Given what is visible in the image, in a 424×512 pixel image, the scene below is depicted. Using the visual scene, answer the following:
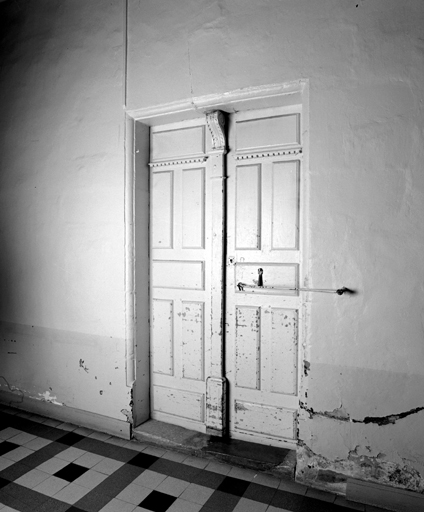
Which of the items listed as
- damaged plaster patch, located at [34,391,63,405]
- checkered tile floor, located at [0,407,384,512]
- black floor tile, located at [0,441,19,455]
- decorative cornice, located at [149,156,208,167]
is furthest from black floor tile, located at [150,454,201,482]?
decorative cornice, located at [149,156,208,167]

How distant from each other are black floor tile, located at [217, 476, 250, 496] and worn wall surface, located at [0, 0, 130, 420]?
3.50 ft

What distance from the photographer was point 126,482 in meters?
2.61

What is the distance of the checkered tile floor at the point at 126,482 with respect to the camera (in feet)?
7.79

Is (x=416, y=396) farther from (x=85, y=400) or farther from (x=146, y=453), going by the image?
(x=85, y=400)

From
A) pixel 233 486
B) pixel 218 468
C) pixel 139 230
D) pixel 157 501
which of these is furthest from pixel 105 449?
pixel 139 230

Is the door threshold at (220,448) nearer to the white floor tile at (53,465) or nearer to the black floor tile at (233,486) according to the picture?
the black floor tile at (233,486)

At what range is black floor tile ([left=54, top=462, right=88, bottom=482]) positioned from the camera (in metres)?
2.67

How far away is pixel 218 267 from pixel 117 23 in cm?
217

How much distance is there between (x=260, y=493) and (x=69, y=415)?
1.87 m

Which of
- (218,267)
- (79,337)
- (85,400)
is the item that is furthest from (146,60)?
(85,400)

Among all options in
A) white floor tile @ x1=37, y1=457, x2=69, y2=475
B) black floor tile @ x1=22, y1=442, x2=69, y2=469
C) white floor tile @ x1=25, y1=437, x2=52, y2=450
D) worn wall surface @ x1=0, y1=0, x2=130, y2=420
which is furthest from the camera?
worn wall surface @ x1=0, y1=0, x2=130, y2=420

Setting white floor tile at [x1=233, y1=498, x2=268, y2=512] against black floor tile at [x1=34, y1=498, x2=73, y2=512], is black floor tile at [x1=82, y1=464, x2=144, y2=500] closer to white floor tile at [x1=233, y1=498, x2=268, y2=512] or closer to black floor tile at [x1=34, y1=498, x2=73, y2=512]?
black floor tile at [x1=34, y1=498, x2=73, y2=512]

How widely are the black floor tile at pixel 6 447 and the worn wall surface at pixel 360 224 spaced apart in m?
2.18

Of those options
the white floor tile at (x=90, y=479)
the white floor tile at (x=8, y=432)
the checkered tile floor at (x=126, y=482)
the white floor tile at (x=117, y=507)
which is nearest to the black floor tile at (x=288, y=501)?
the checkered tile floor at (x=126, y=482)
